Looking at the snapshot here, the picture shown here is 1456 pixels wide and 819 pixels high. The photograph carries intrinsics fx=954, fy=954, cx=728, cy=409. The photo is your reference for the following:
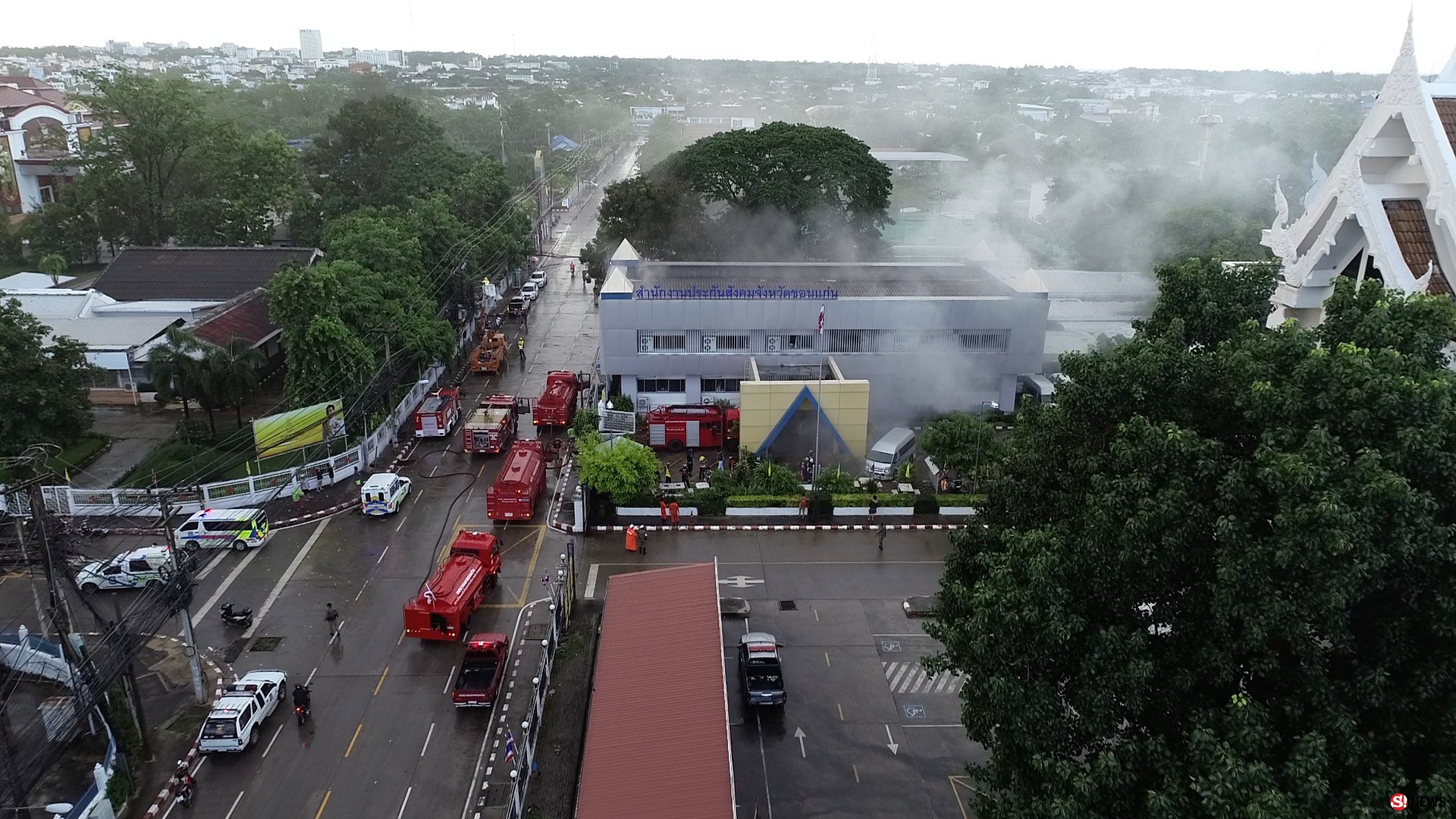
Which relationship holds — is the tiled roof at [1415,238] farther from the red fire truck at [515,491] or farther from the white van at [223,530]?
the white van at [223,530]

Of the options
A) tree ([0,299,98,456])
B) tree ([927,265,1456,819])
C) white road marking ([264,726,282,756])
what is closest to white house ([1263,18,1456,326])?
tree ([927,265,1456,819])

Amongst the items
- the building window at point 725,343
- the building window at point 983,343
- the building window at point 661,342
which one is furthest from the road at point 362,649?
the building window at point 983,343

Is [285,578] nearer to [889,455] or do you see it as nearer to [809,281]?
[889,455]

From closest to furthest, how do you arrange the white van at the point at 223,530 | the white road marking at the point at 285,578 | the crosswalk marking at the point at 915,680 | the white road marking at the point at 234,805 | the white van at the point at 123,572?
the white road marking at the point at 234,805 → the crosswalk marking at the point at 915,680 → the white road marking at the point at 285,578 → the white van at the point at 123,572 → the white van at the point at 223,530

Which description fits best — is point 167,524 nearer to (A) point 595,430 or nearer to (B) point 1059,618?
(A) point 595,430

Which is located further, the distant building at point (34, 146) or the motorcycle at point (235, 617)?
the distant building at point (34, 146)

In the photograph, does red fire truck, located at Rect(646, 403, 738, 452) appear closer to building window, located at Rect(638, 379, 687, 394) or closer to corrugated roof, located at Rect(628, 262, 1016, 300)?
building window, located at Rect(638, 379, 687, 394)
